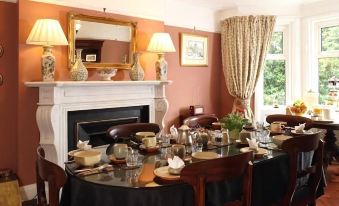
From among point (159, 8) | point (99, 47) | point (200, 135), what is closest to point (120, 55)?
Result: point (99, 47)

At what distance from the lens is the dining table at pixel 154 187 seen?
58.0 inches

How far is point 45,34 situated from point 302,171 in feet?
8.25

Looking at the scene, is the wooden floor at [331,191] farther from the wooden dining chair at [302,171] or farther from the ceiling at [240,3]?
the ceiling at [240,3]

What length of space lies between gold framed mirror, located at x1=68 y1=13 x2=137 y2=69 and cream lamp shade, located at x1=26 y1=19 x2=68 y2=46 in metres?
0.38

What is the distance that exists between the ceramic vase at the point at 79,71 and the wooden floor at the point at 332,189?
9.06 feet

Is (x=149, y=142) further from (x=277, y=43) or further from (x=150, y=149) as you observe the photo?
(x=277, y=43)

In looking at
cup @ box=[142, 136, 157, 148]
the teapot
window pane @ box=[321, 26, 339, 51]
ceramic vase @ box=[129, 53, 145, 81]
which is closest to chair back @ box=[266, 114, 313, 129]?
the teapot

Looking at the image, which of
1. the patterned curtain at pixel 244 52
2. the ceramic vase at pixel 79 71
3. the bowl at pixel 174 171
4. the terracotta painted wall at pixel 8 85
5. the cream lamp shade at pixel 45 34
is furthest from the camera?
the patterned curtain at pixel 244 52

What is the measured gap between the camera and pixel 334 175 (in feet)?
12.9

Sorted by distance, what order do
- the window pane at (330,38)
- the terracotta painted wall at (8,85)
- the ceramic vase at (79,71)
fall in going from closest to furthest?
1. the terracotta painted wall at (8,85)
2. the ceramic vase at (79,71)
3. the window pane at (330,38)

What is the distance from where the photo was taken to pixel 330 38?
4660 millimetres

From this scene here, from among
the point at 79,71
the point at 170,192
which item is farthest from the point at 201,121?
the point at 170,192

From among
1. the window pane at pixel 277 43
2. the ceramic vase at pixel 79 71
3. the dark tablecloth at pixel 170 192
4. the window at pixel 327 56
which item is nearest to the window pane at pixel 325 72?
the window at pixel 327 56

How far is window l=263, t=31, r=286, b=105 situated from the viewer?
508 centimetres
